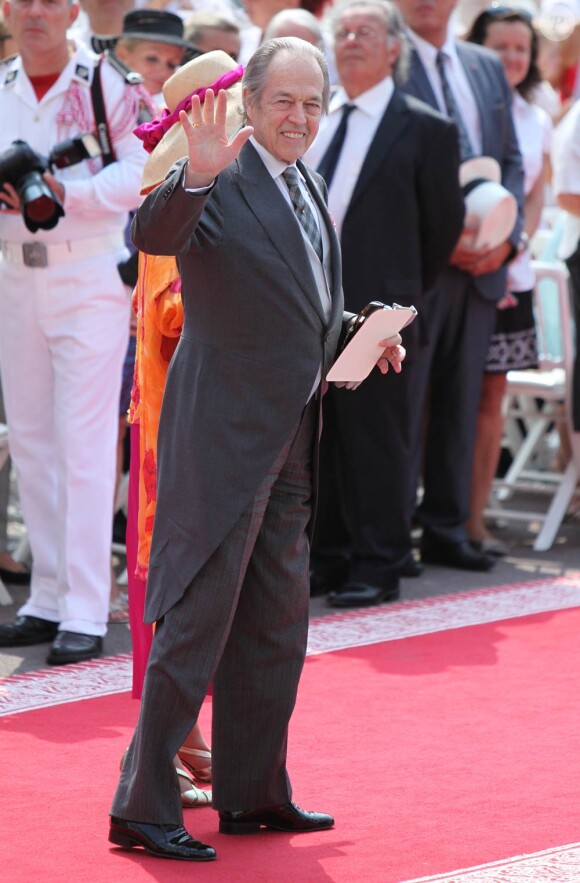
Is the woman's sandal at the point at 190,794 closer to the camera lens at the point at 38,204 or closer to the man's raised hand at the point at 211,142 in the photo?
the man's raised hand at the point at 211,142

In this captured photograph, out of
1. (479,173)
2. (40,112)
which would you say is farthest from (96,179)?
(479,173)

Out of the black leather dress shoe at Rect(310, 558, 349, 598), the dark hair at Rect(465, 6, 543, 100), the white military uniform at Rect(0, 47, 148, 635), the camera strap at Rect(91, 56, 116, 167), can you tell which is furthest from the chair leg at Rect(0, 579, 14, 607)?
the dark hair at Rect(465, 6, 543, 100)

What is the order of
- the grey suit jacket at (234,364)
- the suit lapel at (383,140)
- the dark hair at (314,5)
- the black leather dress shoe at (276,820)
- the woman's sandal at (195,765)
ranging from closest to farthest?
the grey suit jacket at (234,364) → the black leather dress shoe at (276,820) → the woman's sandal at (195,765) → the suit lapel at (383,140) → the dark hair at (314,5)

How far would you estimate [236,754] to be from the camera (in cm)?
354

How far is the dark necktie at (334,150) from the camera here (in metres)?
6.07

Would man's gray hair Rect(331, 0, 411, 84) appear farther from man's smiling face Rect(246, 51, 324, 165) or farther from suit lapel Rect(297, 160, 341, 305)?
man's smiling face Rect(246, 51, 324, 165)

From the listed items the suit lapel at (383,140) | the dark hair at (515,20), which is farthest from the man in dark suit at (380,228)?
the dark hair at (515,20)

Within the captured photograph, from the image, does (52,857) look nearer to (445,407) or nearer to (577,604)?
(577,604)

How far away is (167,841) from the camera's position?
338 cm

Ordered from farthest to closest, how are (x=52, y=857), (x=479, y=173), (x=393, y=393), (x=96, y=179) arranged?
(x=479, y=173)
(x=393, y=393)
(x=96, y=179)
(x=52, y=857)

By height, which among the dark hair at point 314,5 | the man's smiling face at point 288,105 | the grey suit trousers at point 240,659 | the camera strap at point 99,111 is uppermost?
the dark hair at point 314,5

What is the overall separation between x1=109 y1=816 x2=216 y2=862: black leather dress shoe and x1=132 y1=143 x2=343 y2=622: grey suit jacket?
0.45 m

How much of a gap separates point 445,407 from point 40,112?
2373 mm

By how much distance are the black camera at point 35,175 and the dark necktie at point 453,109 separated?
207cm
